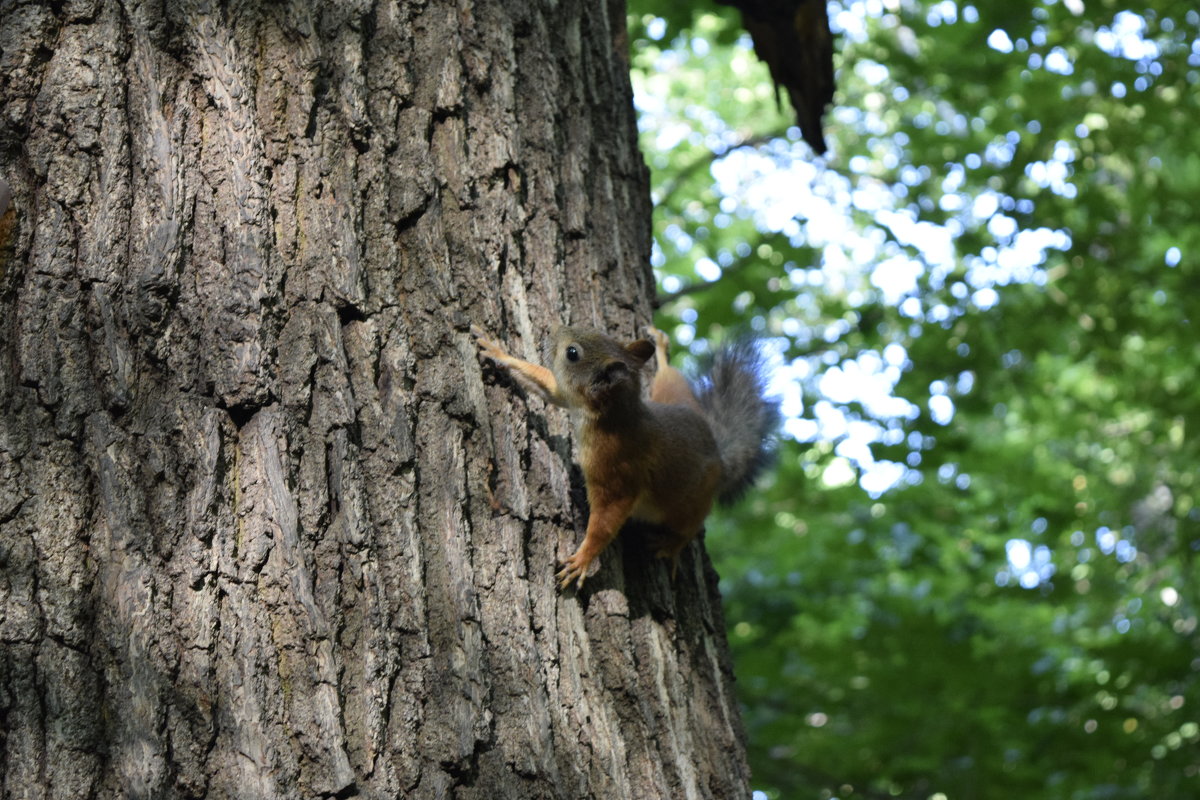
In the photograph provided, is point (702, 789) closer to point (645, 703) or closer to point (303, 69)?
point (645, 703)

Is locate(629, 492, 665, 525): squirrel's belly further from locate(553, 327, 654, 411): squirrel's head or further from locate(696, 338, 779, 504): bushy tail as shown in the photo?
locate(696, 338, 779, 504): bushy tail

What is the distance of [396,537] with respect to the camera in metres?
1.70

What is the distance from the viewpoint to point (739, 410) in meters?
3.52

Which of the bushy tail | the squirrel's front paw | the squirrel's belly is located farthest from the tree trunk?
the bushy tail

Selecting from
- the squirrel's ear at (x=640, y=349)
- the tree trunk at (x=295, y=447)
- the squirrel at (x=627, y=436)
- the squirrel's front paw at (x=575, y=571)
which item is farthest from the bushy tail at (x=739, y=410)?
the squirrel's front paw at (x=575, y=571)

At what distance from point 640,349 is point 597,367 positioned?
8.2 inches

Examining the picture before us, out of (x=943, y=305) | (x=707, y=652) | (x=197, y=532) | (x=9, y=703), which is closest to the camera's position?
(x=9, y=703)

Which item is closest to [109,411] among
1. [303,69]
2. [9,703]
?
[9,703]

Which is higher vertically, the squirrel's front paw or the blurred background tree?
the blurred background tree

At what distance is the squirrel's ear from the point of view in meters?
2.49

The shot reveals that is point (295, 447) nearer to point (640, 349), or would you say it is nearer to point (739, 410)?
point (640, 349)

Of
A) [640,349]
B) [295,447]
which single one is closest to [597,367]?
[640,349]

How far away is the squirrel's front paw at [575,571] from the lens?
1892mm

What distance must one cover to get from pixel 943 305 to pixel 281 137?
6024mm
